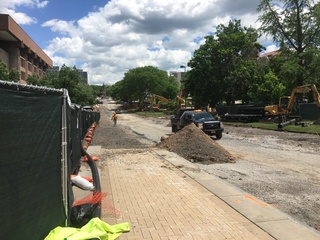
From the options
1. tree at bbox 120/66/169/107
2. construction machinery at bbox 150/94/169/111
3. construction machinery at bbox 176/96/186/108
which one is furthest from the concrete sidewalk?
tree at bbox 120/66/169/107

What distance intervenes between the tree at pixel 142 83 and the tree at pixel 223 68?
5375 cm

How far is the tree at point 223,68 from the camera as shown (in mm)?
45281

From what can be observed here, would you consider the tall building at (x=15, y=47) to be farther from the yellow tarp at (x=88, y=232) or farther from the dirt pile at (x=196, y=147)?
the yellow tarp at (x=88, y=232)

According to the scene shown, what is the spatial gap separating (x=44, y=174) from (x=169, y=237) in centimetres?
209

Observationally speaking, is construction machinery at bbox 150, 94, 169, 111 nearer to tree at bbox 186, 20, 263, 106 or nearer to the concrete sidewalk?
tree at bbox 186, 20, 263, 106

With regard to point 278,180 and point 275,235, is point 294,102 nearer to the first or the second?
point 278,180

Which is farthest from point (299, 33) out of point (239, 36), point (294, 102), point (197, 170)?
point (197, 170)

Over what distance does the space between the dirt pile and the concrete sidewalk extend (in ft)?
9.97

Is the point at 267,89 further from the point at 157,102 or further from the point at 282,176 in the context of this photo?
the point at 157,102

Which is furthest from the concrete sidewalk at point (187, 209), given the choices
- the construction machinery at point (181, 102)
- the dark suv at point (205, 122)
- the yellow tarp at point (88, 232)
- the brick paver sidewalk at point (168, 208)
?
the construction machinery at point (181, 102)

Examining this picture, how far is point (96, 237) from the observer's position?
3.97 metres

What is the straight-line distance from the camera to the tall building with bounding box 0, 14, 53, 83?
54963 millimetres

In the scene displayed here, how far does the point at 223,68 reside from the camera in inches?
1836

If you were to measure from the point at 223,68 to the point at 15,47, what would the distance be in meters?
38.4
